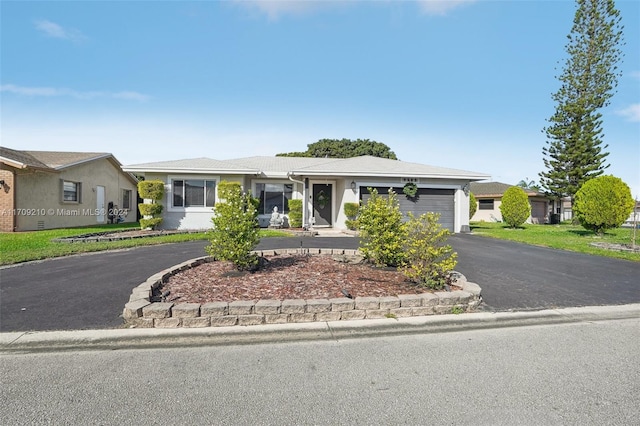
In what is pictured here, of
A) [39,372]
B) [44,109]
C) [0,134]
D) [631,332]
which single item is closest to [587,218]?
[631,332]

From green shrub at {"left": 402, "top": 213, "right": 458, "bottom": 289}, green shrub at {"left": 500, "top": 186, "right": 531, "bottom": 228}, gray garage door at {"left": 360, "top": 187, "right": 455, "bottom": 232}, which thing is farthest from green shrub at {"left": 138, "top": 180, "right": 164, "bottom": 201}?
green shrub at {"left": 500, "top": 186, "right": 531, "bottom": 228}

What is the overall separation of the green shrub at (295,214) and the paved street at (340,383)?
12.2 m

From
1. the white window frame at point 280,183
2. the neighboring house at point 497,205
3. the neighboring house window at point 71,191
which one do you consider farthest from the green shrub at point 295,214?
the neighboring house at point 497,205

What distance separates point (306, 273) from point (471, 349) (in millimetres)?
3172

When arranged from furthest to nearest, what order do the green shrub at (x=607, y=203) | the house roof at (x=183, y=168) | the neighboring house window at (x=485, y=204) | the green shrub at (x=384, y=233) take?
the neighboring house window at (x=485, y=204)
the house roof at (x=183, y=168)
the green shrub at (x=607, y=203)
the green shrub at (x=384, y=233)

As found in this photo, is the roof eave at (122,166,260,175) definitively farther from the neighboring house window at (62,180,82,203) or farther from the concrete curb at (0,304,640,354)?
the concrete curb at (0,304,640,354)

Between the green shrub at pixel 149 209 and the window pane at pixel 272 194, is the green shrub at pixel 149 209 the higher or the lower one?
→ the lower one

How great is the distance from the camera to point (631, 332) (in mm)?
3855

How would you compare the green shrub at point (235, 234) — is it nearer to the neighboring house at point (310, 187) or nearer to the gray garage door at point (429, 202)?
the neighboring house at point (310, 187)

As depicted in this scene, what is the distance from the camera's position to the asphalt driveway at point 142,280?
4113 mm

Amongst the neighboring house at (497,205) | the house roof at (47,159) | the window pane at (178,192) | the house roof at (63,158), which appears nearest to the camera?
the house roof at (47,159)

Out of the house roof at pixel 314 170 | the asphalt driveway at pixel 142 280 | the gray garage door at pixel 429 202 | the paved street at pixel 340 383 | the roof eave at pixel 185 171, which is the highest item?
the house roof at pixel 314 170

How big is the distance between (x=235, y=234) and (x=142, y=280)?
197 centimetres

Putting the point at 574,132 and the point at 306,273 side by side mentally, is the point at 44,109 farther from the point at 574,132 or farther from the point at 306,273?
the point at 574,132
